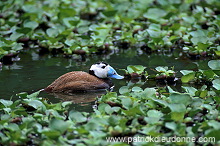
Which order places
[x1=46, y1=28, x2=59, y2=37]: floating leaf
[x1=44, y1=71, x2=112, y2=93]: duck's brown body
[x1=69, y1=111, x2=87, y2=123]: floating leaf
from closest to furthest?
[x1=69, y1=111, x2=87, y2=123]: floating leaf, [x1=44, y1=71, x2=112, y2=93]: duck's brown body, [x1=46, y1=28, x2=59, y2=37]: floating leaf

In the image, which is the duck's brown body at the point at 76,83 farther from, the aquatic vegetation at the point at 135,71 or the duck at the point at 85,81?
the aquatic vegetation at the point at 135,71

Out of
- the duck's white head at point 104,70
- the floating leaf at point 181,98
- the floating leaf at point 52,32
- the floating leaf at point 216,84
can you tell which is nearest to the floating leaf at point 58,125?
the floating leaf at point 181,98

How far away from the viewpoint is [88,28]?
1055cm

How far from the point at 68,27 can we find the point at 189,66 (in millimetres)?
3121

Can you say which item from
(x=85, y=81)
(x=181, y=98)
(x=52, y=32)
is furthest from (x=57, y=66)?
(x=181, y=98)

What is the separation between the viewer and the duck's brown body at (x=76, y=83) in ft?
25.3

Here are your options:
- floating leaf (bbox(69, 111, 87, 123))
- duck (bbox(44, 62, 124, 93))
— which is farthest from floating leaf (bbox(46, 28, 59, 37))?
floating leaf (bbox(69, 111, 87, 123))

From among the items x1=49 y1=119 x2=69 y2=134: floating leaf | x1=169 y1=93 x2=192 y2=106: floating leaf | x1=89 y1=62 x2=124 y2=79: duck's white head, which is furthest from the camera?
x1=89 y1=62 x2=124 y2=79: duck's white head

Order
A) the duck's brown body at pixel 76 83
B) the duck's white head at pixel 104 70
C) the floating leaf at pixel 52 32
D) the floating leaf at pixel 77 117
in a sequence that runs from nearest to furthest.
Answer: the floating leaf at pixel 77 117 → the duck's brown body at pixel 76 83 → the duck's white head at pixel 104 70 → the floating leaf at pixel 52 32

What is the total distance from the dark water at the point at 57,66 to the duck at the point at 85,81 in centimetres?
16

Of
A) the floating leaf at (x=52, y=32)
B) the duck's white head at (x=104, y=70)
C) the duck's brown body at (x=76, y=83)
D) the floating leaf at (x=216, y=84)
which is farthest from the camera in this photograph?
the floating leaf at (x=52, y=32)

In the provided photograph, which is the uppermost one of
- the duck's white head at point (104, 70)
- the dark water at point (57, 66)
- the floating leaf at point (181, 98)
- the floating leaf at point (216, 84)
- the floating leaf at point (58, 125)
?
the floating leaf at point (58, 125)

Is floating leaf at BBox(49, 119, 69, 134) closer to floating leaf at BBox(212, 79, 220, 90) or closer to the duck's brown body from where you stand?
the duck's brown body

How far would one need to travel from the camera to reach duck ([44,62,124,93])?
25.3 feet
